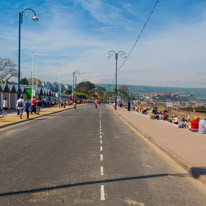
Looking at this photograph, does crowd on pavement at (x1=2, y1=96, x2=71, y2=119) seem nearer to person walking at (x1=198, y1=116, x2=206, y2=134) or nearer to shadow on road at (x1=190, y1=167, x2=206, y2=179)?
person walking at (x1=198, y1=116, x2=206, y2=134)

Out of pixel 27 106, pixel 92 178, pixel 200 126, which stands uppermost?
pixel 27 106

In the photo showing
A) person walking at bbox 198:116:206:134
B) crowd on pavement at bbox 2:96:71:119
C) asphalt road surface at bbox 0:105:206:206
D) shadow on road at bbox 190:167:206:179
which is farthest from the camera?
crowd on pavement at bbox 2:96:71:119

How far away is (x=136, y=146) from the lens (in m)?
9.99

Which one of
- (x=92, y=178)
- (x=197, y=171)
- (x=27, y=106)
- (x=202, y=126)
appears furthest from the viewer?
(x=27, y=106)

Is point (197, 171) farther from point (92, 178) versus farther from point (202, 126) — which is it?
point (202, 126)

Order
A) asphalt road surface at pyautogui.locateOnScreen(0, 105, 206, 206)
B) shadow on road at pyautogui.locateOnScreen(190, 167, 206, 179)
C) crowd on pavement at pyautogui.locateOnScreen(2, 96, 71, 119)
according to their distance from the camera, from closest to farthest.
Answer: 1. asphalt road surface at pyautogui.locateOnScreen(0, 105, 206, 206)
2. shadow on road at pyautogui.locateOnScreen(190, 167, 206, 179)
3. crowd on pavement at pyautogui.locateOnScreen(2, 96, 71, 119)

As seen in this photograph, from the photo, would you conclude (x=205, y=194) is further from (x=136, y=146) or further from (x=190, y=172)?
(x=136, y=146)

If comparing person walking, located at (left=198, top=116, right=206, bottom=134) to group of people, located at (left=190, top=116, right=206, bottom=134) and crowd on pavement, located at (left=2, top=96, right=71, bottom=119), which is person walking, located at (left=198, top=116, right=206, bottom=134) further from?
crowd on pavement, located at (left=2, top=96, right=71, bottom=119)

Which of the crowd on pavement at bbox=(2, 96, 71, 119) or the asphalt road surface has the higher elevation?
the crowd on pavement at bbox=(2, 96, 71, 119)

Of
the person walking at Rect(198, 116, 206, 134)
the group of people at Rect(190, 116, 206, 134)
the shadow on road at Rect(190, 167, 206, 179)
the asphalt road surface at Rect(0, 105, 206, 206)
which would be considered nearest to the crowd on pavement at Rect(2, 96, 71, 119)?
the asphalt road surface at Rect(0, 105, 206, 206)

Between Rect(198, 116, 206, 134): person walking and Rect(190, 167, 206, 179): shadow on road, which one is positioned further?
Rect(198, 116, 206, 134): person walking

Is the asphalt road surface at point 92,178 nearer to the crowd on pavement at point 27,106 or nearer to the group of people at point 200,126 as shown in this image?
the group of people at point 200,126

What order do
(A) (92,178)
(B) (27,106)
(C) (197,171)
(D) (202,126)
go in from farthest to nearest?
(B) (27,106)
(D) (202,126)
(C) (197,171)
(A) (92,178)

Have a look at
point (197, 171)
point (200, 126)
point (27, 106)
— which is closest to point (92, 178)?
point (197, 171)
